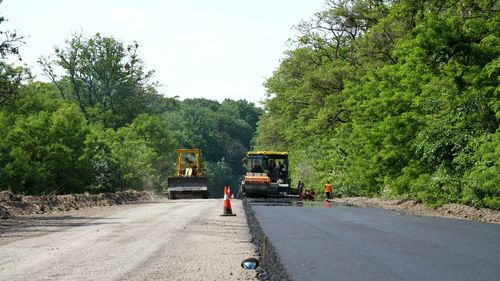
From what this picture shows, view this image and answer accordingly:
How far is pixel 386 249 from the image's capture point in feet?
46.0

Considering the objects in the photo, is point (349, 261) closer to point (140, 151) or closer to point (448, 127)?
point (448, 127)

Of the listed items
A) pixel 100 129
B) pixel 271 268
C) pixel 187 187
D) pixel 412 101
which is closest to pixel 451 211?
pixel 412 101

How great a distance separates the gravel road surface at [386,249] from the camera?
35.0 feet

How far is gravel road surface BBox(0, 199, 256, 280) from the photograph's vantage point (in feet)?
35.4

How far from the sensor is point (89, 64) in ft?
259

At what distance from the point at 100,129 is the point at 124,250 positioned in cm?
5288

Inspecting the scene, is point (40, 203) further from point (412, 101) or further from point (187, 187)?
point (187, 187)

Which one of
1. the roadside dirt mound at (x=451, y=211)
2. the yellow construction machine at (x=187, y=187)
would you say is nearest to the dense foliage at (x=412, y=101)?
the roadside dirt mound at (x=451, y=211)

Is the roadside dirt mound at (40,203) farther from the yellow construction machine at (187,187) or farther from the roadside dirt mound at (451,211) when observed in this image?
the yellow construction machine at (187,187)

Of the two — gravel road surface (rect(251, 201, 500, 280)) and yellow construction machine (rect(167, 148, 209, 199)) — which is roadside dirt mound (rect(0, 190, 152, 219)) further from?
yellow construction machine (rect(167, 148, 209, 199))

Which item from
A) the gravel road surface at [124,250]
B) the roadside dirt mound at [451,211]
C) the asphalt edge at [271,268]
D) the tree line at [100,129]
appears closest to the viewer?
the asphalt edge at [271,268]

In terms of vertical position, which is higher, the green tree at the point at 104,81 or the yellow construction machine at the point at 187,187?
the green tree at the point at 104,81

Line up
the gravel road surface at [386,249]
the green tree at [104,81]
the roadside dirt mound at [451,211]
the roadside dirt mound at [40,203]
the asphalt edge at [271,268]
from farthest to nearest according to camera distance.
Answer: the green tree at [104,81] < the roadside dirt mound at [40,203] < the roadside dirt mound at [451,211] < the gravel road surface at [386,249] < the asphalt edge at [271,268]

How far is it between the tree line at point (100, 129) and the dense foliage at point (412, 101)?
15.2 metres
